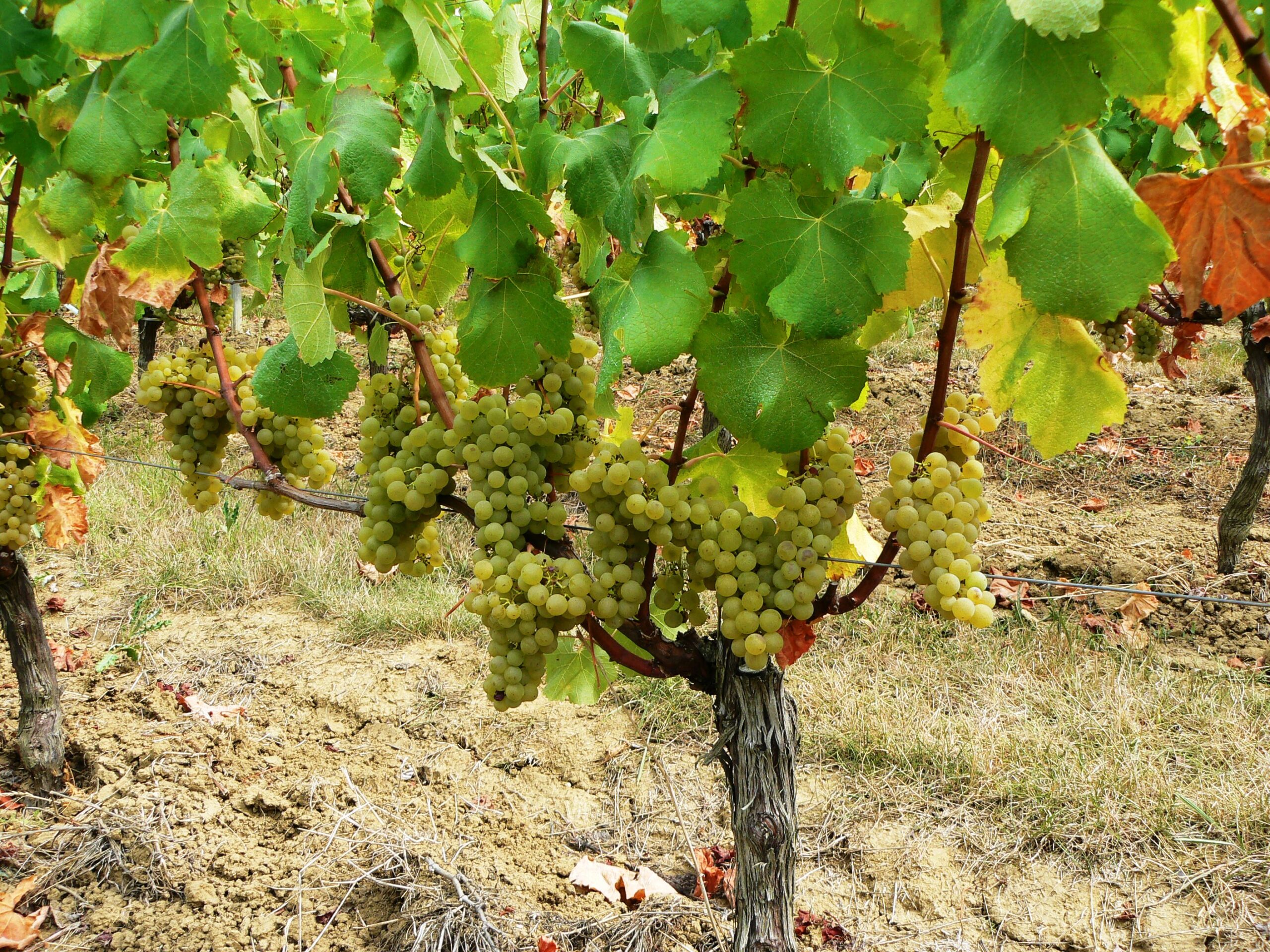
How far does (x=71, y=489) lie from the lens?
95.7 inches

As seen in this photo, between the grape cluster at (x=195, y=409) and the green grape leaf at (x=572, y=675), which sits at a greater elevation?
the grape cluster at (x=195, y=409)

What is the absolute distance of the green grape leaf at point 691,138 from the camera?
875 millimetres

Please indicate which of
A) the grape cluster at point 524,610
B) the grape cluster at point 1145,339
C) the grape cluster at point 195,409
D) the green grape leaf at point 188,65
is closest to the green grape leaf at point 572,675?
the grape cluster at point 524,610

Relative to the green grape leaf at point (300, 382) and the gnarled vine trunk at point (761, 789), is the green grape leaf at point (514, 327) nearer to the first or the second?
the green grape leaf at point (300, 382)

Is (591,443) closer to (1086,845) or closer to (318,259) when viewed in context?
(318,259)

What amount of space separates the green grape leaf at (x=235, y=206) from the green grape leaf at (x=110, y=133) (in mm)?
123

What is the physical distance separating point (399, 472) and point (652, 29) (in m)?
0.75

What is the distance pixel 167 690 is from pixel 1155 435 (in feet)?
18.9

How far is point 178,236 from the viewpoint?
4.64 ft

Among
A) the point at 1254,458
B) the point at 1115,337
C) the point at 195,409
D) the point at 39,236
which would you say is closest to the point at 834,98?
the point at 195,409

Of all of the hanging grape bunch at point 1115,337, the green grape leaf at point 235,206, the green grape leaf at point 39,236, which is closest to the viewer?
the green grape leaf at point 235,206

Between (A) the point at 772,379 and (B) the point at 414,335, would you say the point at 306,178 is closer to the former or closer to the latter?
(B) the point at 414,335

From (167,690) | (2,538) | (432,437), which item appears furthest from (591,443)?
(167,690)

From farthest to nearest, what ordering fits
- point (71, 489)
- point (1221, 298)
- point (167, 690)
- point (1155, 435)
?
point (1155, 435) < point (167, 690) < point (71, 489) < point (1221, 298)
